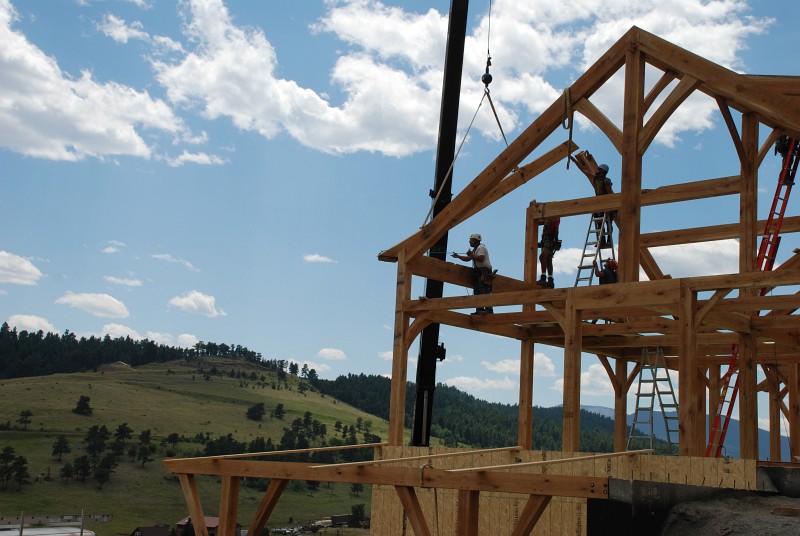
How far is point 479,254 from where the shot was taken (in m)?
16.2

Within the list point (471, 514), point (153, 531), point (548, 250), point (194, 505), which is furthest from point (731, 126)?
point (153, 531)

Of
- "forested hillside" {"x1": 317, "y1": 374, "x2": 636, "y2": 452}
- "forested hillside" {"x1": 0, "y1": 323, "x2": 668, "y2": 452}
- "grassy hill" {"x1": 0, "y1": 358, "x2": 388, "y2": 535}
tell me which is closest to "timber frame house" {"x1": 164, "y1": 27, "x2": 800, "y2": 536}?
"grassy hill" {"x1": 0, "y1": 358, "x2": 388, "y2": 535}

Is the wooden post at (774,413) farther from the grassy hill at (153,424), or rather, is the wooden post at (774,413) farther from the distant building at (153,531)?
the grassy hill at (153,424)

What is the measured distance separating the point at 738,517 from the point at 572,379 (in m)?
4.62

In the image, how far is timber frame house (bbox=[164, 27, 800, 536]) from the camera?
10078 mm

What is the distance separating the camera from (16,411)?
111 meters

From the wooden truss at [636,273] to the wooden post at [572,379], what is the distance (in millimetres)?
21

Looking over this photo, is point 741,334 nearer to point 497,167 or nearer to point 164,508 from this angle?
point 497,167

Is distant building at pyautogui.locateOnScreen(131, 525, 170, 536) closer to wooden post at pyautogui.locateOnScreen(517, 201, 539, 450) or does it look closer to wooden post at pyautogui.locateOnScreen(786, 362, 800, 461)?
wooden post at pyautogui.locateOnScreen(517, 201, 539, 450)

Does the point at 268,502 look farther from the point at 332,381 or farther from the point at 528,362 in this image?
the point at 332,381

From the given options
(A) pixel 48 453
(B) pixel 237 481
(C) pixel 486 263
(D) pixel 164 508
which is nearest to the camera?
(B) pixel 237 481

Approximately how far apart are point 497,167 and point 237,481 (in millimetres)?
6775

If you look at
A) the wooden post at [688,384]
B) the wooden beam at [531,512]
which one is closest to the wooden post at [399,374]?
the wooden post at [688,384]

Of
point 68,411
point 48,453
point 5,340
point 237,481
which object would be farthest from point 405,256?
point 5,340
